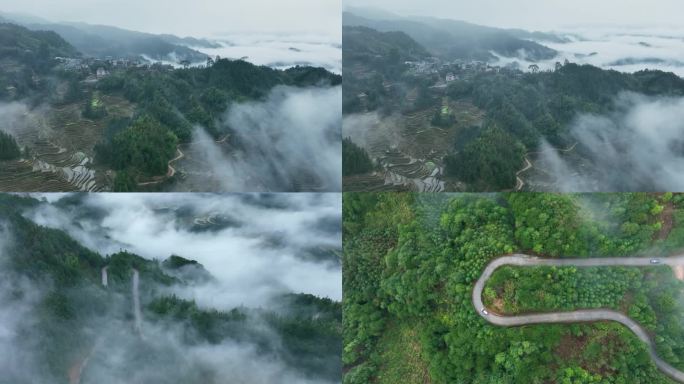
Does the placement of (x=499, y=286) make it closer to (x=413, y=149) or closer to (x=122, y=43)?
(x=413, y=149)

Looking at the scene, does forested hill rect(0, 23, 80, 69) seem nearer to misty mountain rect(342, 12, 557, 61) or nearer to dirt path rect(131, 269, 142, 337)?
dirt path rect(131, 269, 142, 337)

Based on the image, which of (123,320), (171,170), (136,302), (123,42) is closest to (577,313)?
(171,170)

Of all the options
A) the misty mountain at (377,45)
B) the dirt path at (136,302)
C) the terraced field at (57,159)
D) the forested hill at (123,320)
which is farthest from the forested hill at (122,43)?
the dirt path at (136,302)

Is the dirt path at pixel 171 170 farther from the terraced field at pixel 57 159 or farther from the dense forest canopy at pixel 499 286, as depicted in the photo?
the dense forest canopy at pixel 499 286

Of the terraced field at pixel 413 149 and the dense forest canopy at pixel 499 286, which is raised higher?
the terraced field at pixel 413 149

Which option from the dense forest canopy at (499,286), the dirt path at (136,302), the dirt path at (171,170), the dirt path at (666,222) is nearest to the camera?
the dense forest canopy at (499,286)

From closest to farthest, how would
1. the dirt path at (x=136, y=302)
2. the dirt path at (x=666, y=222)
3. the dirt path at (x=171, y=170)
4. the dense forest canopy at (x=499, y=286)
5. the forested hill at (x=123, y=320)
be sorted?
the dense forest canopy at (x=499, y=286), the dirt path at (x=666, y=222), the forested hill at (x=123, y=320), the dirt path at (x=171, y=170), the dirt path at (x=136, y=302)

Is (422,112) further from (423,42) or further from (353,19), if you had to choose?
(353,19)

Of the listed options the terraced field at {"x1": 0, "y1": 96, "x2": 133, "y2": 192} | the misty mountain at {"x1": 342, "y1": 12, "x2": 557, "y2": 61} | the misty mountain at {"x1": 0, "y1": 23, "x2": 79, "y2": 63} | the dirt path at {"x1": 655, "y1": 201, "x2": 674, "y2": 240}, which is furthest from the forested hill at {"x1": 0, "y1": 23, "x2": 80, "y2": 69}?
the dirt path at {"x1": 655, "y1": 201, "x2": 674, "y2": 240}
